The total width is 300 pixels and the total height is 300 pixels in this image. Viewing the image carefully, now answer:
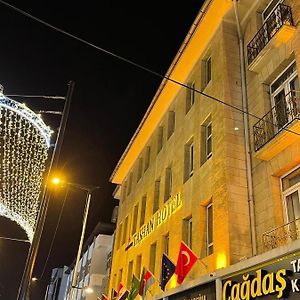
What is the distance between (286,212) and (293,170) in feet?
3.99

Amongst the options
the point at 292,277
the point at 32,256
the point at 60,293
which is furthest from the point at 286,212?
the point at 60,293

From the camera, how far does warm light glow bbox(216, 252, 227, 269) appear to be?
1175 centimetres

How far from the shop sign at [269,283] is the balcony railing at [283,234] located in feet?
4.10

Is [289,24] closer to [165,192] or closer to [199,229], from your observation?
[199,229]

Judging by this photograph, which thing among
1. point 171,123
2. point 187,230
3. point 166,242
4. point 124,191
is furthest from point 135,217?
point 187,230

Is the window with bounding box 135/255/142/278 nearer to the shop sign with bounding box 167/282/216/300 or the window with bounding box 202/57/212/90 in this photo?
the shop sign with bounding box 167/282/216/300

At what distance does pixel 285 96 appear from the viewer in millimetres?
12438

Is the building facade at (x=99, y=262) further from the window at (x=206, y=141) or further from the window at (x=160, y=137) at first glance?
the window at (x=206, y=141)

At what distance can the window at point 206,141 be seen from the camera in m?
15.6

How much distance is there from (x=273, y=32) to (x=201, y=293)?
860cm

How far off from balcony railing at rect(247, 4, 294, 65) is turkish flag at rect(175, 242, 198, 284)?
6964 millimetres

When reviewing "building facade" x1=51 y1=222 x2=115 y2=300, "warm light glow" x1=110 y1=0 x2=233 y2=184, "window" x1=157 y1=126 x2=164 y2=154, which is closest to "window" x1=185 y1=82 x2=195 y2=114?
"warm light glow" x1=110 y1=0 x2=233 y2=184

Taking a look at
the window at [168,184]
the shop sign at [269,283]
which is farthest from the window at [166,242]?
the shop sign at [269,283]

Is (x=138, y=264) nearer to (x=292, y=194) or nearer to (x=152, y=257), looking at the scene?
(x=152, y=257)
